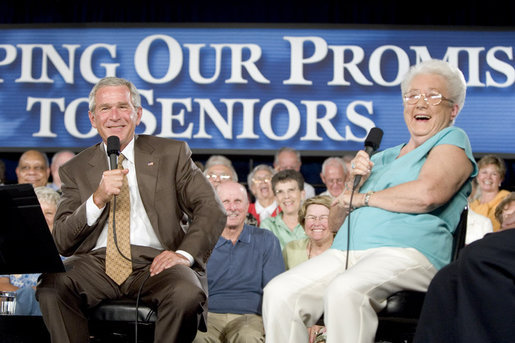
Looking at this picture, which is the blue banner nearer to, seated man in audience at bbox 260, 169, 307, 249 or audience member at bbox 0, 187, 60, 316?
seated man in audience at bbox 260, 169, 307, 249

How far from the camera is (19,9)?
23.4 feet

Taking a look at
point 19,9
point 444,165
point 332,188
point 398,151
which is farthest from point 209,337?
point 19,9

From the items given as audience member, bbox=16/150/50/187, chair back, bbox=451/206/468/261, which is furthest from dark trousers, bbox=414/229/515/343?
audience member, bbox=16/150/50/187

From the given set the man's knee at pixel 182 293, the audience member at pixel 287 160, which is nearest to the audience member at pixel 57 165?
the audience member at pixel 287 160

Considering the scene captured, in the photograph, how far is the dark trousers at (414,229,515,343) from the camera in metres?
1.70

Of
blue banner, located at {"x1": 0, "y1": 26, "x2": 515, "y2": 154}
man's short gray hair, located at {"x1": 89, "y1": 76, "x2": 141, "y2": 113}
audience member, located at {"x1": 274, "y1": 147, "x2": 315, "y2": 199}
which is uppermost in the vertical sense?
blue banner, located at {"x1": 0, "y1": 26, "x2": 515, "y2": 154}

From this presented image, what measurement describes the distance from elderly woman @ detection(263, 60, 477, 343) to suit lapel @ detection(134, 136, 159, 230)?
602 mm

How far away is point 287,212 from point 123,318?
221cm

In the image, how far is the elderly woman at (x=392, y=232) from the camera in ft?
7.43

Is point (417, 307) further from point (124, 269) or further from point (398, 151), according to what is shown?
point (124, 269)

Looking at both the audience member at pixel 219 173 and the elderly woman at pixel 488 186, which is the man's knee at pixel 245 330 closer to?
the audience member at pixel 219 173

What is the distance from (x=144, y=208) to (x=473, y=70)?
14.8 ft

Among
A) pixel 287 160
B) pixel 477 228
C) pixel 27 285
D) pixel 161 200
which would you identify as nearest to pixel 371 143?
pixel 161 200

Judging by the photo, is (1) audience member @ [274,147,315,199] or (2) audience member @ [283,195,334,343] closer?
(2) audience member @ [283,195,334,343]
